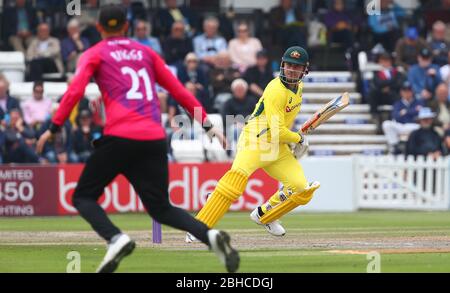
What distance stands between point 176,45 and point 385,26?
496 centimetres

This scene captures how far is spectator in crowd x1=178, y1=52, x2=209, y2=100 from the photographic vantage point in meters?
24.3

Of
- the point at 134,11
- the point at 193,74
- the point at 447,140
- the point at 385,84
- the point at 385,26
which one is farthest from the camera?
the point at 385,26

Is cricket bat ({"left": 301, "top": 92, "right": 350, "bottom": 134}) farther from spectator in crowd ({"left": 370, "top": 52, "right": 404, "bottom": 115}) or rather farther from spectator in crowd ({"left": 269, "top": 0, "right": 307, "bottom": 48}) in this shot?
spectator in crowd ({"left": 269, "top": 0, "right": 307, "bottom": 48})

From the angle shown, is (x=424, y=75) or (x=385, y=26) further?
(x=385, y=26)

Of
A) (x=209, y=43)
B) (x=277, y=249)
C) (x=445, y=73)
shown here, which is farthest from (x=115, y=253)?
(x=445, y=73)

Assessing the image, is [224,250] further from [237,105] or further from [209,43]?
[209,43]

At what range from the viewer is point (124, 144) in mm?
10031

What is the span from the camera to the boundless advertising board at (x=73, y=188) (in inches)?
830

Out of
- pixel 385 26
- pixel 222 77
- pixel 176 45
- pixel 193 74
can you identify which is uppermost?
pixel 385 26

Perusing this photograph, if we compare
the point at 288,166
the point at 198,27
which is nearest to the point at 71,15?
the point at 198,27

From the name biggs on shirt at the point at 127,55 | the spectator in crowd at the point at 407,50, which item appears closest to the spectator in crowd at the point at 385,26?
the spectator in crowd at the point at 407,50

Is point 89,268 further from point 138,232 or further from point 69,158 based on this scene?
point 69,158

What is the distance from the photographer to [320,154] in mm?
25125
